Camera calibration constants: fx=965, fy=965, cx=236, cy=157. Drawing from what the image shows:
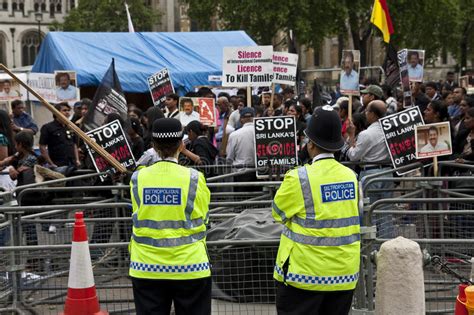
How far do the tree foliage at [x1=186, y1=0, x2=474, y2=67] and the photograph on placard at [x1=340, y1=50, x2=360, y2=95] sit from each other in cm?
2810

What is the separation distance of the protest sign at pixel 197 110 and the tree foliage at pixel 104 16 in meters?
59.7

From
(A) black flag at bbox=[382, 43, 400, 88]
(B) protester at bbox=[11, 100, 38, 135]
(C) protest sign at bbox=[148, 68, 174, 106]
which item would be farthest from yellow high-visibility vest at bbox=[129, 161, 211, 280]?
(A) black flag at bbox=[382, 43, 400, 88]

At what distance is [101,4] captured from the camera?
2886 inches

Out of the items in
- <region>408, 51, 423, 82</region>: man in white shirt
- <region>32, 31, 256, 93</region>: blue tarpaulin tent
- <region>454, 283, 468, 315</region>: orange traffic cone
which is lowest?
<region>454, 283, 468, 315</region>: orange traffic cone

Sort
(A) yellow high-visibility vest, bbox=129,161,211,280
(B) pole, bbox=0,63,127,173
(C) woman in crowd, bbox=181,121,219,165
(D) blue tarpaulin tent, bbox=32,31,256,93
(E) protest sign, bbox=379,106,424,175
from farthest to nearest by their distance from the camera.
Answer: (D) blue tarpaulin tent, bbox=32,31,256,93 < (C) woman in crowd, bbox=181,121,219,165 < (E) protest sign, bbox=379,106,424,175 < (B) pole, bbox=0,63,127,173 < (A) yellow high-visibility vest, bbox=129,161,211,280

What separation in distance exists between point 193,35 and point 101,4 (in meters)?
48.4

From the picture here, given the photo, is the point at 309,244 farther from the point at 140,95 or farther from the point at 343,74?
the point at 140,95

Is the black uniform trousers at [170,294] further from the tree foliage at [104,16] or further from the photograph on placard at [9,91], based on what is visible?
the tree foliage at [104,16]

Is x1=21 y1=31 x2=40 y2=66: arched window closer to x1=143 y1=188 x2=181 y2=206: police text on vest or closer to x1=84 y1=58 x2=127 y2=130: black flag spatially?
x1=84 y1=58 x2=127 y2=130: black flag

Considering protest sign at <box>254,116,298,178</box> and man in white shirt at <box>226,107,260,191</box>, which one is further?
man in white shirt at <box>226,107,260,191</box>

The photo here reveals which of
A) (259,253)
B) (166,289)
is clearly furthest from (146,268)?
(259,253)

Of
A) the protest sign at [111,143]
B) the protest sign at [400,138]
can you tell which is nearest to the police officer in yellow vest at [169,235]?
the protest sign at [111,143]

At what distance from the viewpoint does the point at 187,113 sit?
14.5 m

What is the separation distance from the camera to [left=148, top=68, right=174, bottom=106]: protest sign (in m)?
16.0
